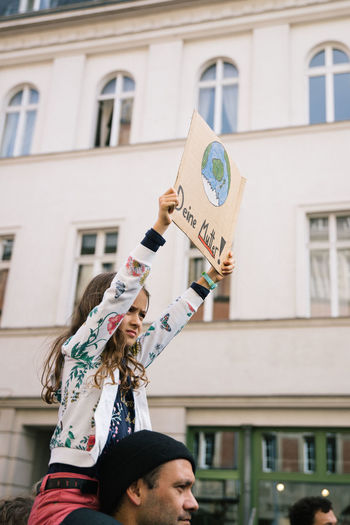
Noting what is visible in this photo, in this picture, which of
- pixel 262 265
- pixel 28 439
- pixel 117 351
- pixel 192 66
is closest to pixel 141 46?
pixel 192 66

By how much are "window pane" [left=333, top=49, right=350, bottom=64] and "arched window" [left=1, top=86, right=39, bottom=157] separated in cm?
602

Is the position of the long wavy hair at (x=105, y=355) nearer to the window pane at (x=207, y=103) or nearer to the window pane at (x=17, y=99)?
the window pane at (x=207, y=103)

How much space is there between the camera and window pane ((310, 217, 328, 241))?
10.8 meters

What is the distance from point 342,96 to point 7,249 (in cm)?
672

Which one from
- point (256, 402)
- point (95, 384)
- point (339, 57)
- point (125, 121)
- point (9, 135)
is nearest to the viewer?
point (95, 384)

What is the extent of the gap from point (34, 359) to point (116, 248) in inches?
93.5

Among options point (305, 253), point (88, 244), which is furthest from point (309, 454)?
point (88, 244)

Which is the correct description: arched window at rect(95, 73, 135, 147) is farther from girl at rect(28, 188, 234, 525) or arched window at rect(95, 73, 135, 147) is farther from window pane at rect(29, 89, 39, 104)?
girl at rect(28, 188, 234, 525)

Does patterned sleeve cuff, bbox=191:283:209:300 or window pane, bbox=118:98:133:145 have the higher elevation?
window pane, bbox=118:98:133:145

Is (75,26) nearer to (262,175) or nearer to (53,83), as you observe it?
(53,83)

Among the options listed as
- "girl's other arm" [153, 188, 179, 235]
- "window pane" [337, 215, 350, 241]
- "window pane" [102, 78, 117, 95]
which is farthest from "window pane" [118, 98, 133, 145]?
"girl's other arm" [153, 188, 179, 235]

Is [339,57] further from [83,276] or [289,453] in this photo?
[289,453]

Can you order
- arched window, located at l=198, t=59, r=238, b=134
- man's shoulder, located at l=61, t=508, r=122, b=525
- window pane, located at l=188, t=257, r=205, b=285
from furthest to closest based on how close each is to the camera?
1. arched window, located at l=198, t=59, r=238, b=134
2. window pane, located at l=188, t=257, r=205, b=285
3. man's shoulder, located at l=61, t=508, r=122, b=525

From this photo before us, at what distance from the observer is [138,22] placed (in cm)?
1338
